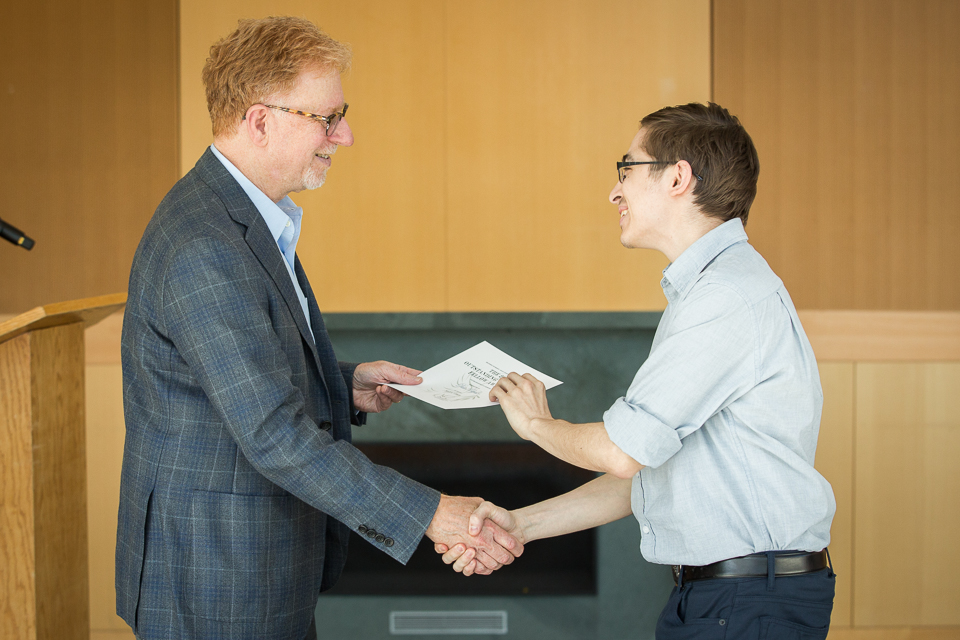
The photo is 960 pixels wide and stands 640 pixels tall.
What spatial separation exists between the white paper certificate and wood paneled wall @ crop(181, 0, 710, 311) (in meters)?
1.29

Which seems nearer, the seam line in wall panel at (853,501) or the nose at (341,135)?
the nose at (341,135)

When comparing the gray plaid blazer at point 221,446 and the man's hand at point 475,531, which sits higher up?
the gray plaid blazer at point 221,446

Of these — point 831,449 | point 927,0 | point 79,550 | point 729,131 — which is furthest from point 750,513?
point 927,0

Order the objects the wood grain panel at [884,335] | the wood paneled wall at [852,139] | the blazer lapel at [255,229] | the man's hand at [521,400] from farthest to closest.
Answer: the wood paneled wall at [852,139] → the wood grain panel at [884,335] → the man's hand at [521,400] → the blazer lapel at [255,229]

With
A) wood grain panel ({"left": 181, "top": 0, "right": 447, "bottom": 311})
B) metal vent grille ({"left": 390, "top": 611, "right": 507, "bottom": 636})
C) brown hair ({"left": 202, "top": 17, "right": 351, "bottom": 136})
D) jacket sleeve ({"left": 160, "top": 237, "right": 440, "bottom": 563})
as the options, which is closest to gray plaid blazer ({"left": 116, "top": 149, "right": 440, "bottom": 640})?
jacket sleeve ({"left": 160, "top": 237, "right": 440, "bottom": 563})

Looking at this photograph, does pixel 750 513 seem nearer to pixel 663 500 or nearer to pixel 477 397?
pixel 663 500

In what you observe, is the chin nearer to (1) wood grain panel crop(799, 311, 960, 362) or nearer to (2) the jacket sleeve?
(2) the jacket sleeve

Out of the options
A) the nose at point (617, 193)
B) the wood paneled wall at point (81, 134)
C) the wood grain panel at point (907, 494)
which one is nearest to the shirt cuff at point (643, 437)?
the nose at point (617, 193)

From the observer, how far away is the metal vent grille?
A: 9.75 ft

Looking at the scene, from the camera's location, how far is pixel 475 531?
4.71ft

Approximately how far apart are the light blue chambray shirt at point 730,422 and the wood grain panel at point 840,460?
5.72ft

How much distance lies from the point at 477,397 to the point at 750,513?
575 mm

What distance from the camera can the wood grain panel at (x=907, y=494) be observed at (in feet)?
9.33

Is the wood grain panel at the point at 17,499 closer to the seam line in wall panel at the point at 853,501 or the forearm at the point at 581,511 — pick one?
the forearm at the point at 581,511
